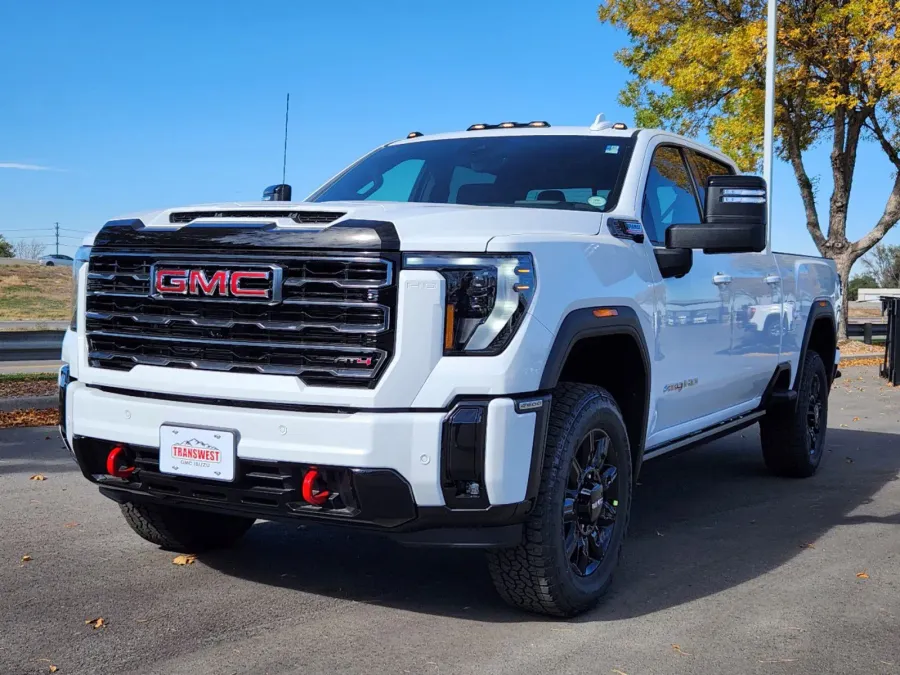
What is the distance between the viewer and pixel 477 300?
3.56m

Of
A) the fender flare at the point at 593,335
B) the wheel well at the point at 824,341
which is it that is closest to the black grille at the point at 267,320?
the fender flare at the point at 593,335

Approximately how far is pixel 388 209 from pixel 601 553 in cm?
166

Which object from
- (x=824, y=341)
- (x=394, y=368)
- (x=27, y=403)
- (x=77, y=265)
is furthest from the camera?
(x=27, y=403)

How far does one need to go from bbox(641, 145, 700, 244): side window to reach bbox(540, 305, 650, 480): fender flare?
28.7 inches

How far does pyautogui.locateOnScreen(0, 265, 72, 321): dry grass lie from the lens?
30.9 m

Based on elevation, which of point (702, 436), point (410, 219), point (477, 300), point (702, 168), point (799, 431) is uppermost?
point (702, 168)

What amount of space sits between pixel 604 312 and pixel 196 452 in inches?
65.1

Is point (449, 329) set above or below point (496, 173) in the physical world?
below

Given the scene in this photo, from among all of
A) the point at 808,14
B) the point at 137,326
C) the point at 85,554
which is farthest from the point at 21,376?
the point at 808,14

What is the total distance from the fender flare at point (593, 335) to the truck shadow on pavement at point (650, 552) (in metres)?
0.62

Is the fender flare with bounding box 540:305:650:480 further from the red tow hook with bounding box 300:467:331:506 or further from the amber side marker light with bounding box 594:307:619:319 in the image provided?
the red tow hook with bounding box 300:467:331:506

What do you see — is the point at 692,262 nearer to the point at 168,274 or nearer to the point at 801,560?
the point at 801,560

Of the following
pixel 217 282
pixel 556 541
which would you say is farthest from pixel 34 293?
pixel 556 541

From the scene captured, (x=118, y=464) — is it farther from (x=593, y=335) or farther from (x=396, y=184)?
(x=396, y=184)
